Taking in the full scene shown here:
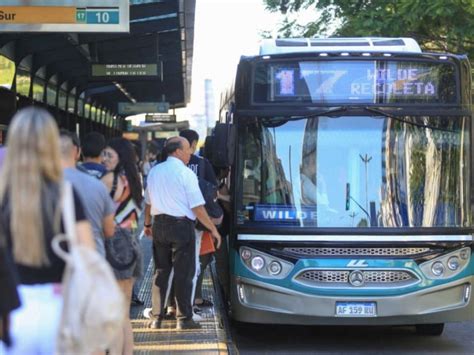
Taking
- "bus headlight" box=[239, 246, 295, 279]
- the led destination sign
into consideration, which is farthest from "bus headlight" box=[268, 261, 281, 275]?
the led destination sign

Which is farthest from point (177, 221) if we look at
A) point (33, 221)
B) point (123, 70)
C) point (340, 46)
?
point (123, 70)

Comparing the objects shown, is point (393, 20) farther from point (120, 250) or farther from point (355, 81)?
point (120, 250)

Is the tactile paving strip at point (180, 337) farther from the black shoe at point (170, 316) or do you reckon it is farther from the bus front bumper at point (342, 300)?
the bus front bumper at point (342, 300)

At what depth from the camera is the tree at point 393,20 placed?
1295cm

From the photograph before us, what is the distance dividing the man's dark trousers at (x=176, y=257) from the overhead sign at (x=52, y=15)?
10.3 ft

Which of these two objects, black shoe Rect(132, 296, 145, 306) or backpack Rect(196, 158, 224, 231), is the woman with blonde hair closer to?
backpack Rect(196, 158, 224, 231)

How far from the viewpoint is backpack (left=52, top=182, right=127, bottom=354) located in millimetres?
3299

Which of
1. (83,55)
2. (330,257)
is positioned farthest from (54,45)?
(330,257)

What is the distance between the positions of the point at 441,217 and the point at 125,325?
3.30 m

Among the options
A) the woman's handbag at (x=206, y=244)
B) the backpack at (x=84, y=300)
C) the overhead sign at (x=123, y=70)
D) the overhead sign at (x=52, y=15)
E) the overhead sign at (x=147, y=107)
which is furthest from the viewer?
the overhead sign at (x=147, y=107)

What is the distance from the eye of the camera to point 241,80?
24.5 feet

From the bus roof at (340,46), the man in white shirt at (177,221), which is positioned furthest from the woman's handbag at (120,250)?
the bus roof at (340,46)

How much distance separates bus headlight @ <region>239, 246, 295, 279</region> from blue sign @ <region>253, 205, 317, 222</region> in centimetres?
33

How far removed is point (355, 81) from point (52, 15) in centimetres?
384
